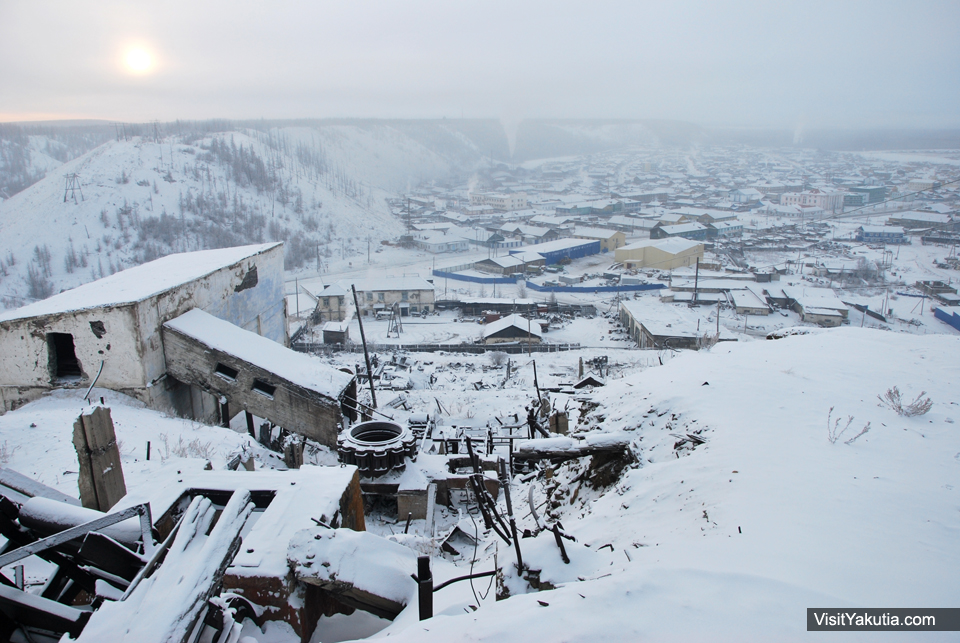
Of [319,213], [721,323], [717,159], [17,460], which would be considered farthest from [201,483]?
[717,159]

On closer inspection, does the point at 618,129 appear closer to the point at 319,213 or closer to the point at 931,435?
the point at 319,213

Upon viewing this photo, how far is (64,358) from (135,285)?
1.74m

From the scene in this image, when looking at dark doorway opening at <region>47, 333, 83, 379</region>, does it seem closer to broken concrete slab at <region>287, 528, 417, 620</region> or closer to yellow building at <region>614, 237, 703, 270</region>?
broken concrete slab at <region>287, 528, 417, 620</region>

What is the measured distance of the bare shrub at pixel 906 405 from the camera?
4.88m

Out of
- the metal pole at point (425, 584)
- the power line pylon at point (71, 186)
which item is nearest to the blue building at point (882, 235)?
the metal pole at point (425, 584)

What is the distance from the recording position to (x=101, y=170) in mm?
51094

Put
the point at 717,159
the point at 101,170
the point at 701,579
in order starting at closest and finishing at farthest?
the point at 701,579 < the point at 101,170 < the point at 717,159

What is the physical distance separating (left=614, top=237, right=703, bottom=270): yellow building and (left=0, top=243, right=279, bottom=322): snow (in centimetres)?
3231

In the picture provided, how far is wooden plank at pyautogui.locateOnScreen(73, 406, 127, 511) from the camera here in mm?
4051

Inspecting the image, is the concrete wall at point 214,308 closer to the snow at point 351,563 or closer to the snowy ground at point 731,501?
the snowy ground at point 731,501

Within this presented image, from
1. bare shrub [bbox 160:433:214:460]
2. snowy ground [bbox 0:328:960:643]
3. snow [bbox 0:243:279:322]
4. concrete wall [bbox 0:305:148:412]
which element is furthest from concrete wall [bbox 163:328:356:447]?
bare shrub [bbox 160:433:214:460]

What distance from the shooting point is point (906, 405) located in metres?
5.15

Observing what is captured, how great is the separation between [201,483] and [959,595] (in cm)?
435

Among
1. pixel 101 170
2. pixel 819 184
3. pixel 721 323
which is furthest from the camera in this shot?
pixel 819 184
